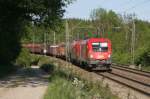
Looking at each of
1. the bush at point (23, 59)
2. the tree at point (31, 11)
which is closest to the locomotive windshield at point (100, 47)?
the bush at point (23, 59)

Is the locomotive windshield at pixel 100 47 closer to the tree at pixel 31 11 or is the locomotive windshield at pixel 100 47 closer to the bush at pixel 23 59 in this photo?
the bush at pixel 23 59

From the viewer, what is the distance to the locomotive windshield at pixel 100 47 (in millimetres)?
50844

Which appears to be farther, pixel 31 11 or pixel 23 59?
pixel 23 59

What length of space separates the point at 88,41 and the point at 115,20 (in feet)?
284

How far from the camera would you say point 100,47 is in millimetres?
51062

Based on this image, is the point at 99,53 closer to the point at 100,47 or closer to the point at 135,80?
the point at 100,47

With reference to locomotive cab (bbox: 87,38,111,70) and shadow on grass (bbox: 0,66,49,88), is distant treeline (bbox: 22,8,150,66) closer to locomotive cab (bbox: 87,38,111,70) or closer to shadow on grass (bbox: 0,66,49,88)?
locomotive cab (bbox: 87,38,111,70)

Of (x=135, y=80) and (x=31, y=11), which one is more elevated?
(x=31, y=11)

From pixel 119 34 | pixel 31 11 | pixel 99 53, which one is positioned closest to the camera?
pixel 31 11

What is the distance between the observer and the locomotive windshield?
50.8 meters

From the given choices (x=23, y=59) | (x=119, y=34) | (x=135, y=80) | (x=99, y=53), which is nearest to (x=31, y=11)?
(x=135, y=80)

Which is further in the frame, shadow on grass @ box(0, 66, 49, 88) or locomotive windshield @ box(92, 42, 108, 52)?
locomotive windshield @ box(92, 42, 108, 52)

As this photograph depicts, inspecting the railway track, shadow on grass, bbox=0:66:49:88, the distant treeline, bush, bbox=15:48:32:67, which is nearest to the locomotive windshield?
the distant treeline

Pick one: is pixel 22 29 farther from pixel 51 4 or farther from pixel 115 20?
pixel 115 20
